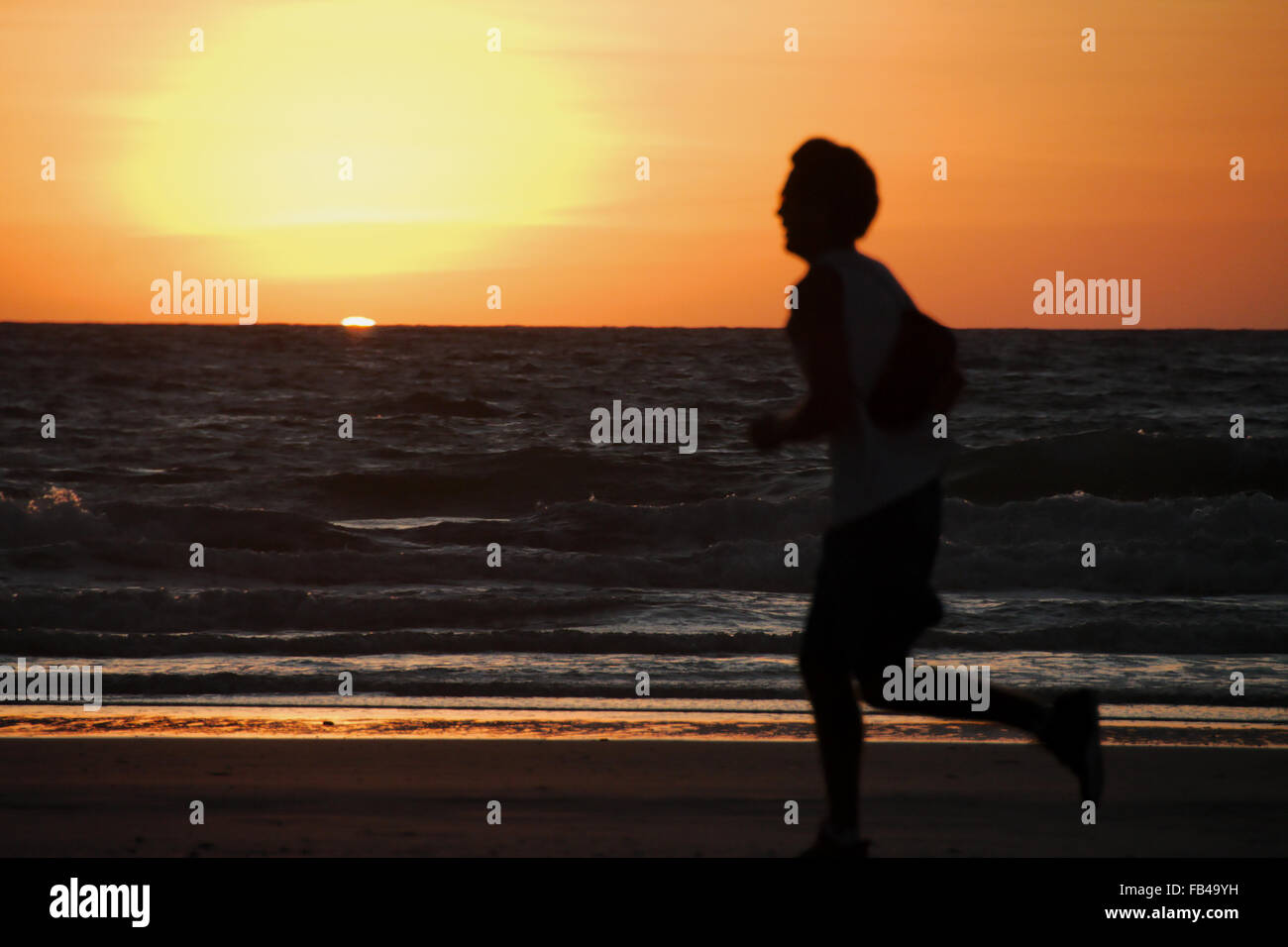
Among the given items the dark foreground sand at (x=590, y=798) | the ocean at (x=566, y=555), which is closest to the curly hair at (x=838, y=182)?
the dark foreground sand at (x=590, y=798)

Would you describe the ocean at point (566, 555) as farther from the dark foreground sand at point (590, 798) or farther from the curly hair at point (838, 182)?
the curly hair at point (838, 182)

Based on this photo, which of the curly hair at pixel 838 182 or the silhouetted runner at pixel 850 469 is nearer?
the silhouetted runner at pixel 850 469

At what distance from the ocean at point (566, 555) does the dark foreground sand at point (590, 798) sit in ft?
1.73

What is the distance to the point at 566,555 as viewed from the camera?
1366 cm

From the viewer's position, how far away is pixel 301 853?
3922 mm

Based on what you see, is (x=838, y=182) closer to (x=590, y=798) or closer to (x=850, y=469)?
(x=850, y=469)

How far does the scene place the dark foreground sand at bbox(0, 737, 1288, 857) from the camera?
416 centimetres

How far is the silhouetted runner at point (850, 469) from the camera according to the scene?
2709 mm

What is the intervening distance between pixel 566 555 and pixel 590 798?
886 centimetres

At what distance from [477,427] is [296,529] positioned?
443 inches

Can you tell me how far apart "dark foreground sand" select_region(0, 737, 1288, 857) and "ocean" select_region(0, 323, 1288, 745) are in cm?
53

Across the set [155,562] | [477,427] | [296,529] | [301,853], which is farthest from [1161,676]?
[477,427]
